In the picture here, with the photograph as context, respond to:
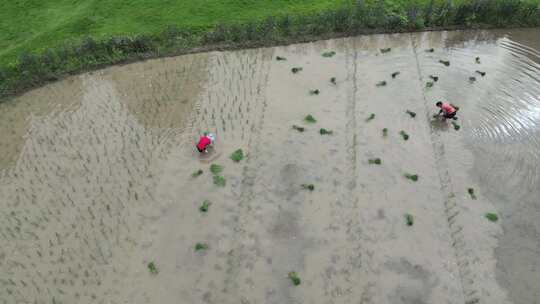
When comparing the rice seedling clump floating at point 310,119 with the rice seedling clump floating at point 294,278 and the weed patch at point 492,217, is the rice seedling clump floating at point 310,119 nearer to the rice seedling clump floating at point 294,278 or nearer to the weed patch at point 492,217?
the rice seedling clump floating at point 294,278

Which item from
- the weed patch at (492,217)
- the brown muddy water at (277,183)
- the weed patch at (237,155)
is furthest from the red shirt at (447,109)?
the weed patch at (237,155)

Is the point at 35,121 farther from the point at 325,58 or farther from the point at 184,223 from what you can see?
the point at 325,58

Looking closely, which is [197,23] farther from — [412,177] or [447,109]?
[412,177]

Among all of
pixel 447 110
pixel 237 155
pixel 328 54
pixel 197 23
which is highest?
pixel 197 23

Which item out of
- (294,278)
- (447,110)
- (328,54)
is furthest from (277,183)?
(328,54)

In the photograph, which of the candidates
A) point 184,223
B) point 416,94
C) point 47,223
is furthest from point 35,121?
point 416,94

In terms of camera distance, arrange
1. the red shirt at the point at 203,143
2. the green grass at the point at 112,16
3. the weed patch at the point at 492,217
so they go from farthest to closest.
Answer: the green grass at the point at 112,16
the red shirt at the point at 203,143
the weed patch at the point at 492,217

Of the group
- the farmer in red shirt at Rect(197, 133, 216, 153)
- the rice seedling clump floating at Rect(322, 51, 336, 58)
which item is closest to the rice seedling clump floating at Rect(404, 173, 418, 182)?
the farmer in red shirt at Rect(197, 133, 216, 153)
